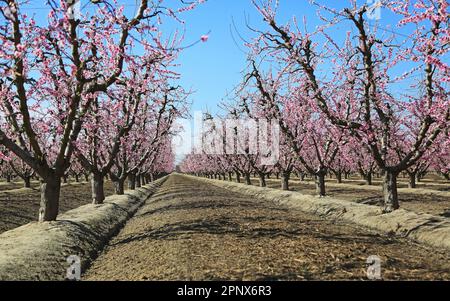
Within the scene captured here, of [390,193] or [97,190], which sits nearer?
[390,193]

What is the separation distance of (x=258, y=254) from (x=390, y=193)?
30.2 ft

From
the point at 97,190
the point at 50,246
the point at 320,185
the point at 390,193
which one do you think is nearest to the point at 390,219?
the point at 390,193

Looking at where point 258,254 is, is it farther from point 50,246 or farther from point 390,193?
point 390,193

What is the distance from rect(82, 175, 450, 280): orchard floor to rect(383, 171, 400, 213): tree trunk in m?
3.78

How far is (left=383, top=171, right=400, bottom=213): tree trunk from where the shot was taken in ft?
52.1

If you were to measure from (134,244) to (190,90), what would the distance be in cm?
1833

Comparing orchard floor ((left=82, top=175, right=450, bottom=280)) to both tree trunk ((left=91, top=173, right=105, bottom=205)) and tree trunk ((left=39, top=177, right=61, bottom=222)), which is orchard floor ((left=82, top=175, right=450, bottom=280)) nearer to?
tree trunk ((left=39, top=177, right=61, bottom=222))

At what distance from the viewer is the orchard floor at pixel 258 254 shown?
7.63m

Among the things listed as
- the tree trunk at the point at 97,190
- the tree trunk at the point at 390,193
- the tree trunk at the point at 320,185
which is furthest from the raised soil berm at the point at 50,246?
the tree trunk at the point at 320,185

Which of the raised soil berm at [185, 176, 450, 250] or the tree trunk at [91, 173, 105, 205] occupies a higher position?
the tree trunk at [91, 173, 105, 205]

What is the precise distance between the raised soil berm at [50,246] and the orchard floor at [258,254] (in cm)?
60

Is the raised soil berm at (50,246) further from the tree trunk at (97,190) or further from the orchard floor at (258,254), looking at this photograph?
the tree trunk at (97,190)

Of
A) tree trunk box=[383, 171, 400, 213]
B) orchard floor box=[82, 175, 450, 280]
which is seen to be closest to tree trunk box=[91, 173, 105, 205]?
orchard floor box=[82, 175, 450, 280]

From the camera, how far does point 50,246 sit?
10.1m
